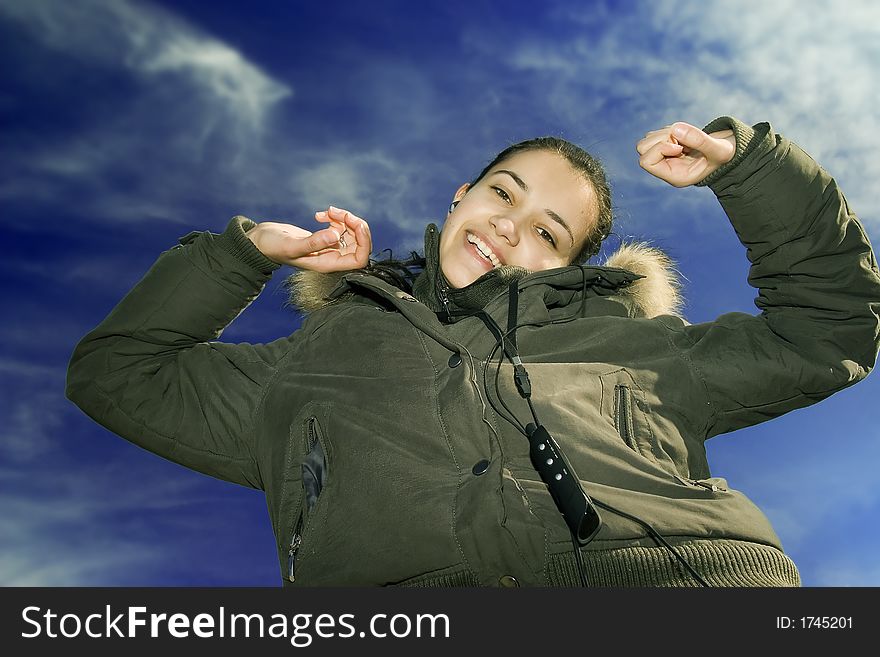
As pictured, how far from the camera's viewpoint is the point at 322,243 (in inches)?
128

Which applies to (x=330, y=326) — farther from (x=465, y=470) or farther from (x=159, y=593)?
(x=159, y=593)

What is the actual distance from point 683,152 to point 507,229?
3.01 ft

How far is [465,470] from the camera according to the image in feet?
8.22

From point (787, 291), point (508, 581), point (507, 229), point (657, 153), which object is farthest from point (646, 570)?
point (507, 229)

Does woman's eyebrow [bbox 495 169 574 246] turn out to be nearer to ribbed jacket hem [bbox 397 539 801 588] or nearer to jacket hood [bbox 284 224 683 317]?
jacket hood [bbox 284 224 683 317]

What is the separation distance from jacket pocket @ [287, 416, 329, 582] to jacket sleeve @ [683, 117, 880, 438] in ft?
4.95

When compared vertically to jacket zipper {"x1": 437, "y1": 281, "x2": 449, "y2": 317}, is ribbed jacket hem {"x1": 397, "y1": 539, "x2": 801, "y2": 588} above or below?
below

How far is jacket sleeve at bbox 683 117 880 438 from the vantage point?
9.32 feet

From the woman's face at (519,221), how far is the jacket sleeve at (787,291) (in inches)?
35.3

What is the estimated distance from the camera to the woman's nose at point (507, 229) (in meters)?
3.50

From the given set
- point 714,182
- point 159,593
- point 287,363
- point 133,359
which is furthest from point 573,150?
point 159,593

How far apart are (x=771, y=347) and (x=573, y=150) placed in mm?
1540

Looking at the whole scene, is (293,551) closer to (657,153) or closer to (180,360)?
(180,360)

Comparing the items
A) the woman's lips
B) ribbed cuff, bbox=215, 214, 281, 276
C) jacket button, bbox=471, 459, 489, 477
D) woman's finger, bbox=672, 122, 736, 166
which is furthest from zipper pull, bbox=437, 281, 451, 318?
woman's finger, bbox=672, 122, 736, 166
